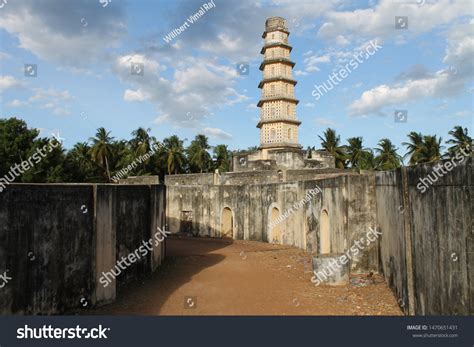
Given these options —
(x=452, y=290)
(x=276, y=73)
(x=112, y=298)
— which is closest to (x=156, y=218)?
(x=112, y=298)

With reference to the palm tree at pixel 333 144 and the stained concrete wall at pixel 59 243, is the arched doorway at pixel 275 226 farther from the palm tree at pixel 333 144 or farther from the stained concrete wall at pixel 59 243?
the palm tree at pixel 333 144

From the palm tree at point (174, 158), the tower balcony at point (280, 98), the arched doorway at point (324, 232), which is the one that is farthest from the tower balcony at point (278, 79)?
the arched doorway at point (324, 232)

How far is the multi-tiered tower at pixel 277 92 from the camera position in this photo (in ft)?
87.2

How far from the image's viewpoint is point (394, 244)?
762cm

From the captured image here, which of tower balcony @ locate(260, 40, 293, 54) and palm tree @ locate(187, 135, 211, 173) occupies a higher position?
tower balcony @ locate(260, 40, 293, 54)

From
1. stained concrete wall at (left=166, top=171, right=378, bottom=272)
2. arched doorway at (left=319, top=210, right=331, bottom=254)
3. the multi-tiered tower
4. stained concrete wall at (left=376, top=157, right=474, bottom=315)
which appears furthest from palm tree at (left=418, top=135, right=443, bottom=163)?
stained concrete wall at (left=376, top=157, right=474, bottom=315)

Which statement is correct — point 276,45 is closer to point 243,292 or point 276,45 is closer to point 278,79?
point 278,79

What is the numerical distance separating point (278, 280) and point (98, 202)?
5.40 metres

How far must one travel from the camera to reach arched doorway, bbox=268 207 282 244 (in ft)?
55.3

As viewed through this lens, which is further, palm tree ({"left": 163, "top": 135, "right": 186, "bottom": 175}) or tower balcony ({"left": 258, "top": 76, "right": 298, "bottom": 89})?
palm tree ({"left": 163, "top": 135, "right": 186, "bottom": 175})

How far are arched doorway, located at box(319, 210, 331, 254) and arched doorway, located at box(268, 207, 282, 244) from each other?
4.04 m

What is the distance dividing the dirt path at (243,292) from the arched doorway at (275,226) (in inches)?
166

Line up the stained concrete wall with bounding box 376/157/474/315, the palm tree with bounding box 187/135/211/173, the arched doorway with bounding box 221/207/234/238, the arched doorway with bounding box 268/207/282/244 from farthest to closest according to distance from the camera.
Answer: the palm tree with bounding box 187/135/211/173 → the arched doorway with bounding box 221/207/234/238 → the arched doorway with bounding box 268/207/282/244 → the stained concrete wall with bounding box 376/157/474/315

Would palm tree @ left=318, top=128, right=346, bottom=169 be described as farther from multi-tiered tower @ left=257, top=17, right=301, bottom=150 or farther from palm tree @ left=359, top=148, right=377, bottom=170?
multi-tiered tower @ left=257, top=17, right=301, bottom=150
